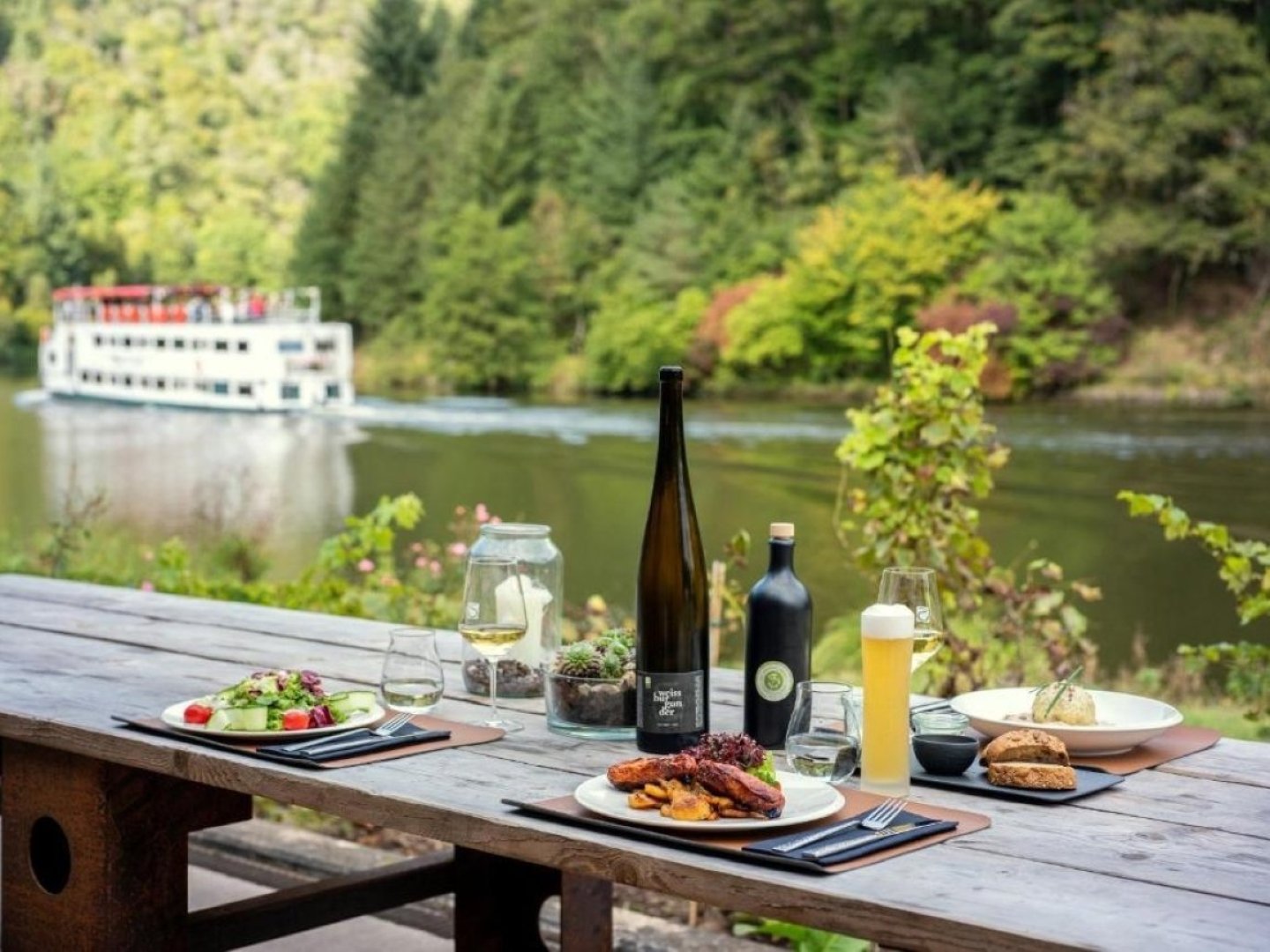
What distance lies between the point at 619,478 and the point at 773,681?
11.6 metres

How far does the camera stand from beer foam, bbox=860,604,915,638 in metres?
1.43

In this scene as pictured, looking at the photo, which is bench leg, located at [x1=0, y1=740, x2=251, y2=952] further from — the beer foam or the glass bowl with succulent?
the beer foam

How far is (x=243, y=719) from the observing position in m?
1.63

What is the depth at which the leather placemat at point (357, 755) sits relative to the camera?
1.55 metres

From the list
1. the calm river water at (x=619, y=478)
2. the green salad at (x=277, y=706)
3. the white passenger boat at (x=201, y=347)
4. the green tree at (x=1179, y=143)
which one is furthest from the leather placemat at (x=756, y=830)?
the white passenger boat at (x=201, y=347)

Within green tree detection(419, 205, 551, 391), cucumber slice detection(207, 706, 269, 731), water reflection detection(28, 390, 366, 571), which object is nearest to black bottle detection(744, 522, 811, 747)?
cucumber slice detection(207, 706, 269, 731)

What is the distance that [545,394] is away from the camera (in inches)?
697

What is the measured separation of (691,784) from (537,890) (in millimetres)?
970

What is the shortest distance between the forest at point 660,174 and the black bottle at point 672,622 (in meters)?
13.0

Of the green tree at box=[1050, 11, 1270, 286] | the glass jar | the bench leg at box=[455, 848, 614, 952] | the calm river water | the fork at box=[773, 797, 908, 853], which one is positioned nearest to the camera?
the fork at box=[773, 797, 908, 853]

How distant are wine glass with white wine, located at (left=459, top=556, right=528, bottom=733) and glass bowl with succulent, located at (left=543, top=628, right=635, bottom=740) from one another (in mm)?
58

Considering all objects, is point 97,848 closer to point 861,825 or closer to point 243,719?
point 243,719

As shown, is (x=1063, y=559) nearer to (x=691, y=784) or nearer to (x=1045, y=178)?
(x=1045, y=178)

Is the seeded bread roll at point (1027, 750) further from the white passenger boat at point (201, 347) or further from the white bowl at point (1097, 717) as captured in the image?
the white passenger boat at point (201, 347)
